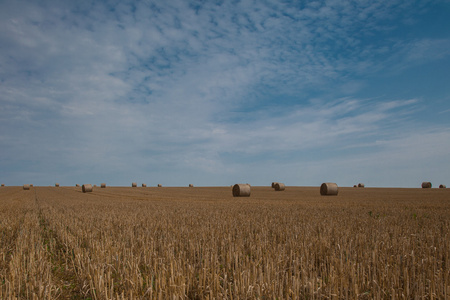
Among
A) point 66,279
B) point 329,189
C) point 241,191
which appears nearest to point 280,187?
point 329,189

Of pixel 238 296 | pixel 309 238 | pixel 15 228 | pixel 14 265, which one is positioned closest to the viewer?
pixel 238 296

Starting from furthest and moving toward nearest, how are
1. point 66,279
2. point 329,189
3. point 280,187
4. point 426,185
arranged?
point 426,185
point 280,187
point 329,189
point 66,279

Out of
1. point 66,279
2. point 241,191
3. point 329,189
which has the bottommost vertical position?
point 66,279

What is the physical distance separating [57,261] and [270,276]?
390 centimetres

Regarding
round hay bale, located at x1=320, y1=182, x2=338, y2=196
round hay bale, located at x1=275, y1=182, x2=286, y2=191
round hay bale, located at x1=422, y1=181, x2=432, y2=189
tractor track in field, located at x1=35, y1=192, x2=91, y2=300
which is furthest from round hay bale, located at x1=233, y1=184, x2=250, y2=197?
round hay bale, located at x1=422, y1=181, x2=432, y2=189

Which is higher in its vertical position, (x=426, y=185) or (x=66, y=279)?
(x=426, y=185)

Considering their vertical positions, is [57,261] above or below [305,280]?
below

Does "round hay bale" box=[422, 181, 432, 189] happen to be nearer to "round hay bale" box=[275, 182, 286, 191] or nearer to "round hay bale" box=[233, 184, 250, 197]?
"round hay bale" box=[275, 182, 286, 191]

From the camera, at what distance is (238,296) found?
9.53 feet

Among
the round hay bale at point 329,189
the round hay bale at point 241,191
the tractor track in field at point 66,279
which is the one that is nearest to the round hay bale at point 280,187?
the round hay bale at point 329,189

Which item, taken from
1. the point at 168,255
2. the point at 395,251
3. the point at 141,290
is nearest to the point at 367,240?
the point at 395,251

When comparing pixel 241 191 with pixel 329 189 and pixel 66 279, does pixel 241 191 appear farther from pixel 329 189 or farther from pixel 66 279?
pixel 66 279

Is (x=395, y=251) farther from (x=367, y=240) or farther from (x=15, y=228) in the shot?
(x=15, y=228)

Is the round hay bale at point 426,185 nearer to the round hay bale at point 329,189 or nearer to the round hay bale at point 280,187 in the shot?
the round hay bale at point 280,187
